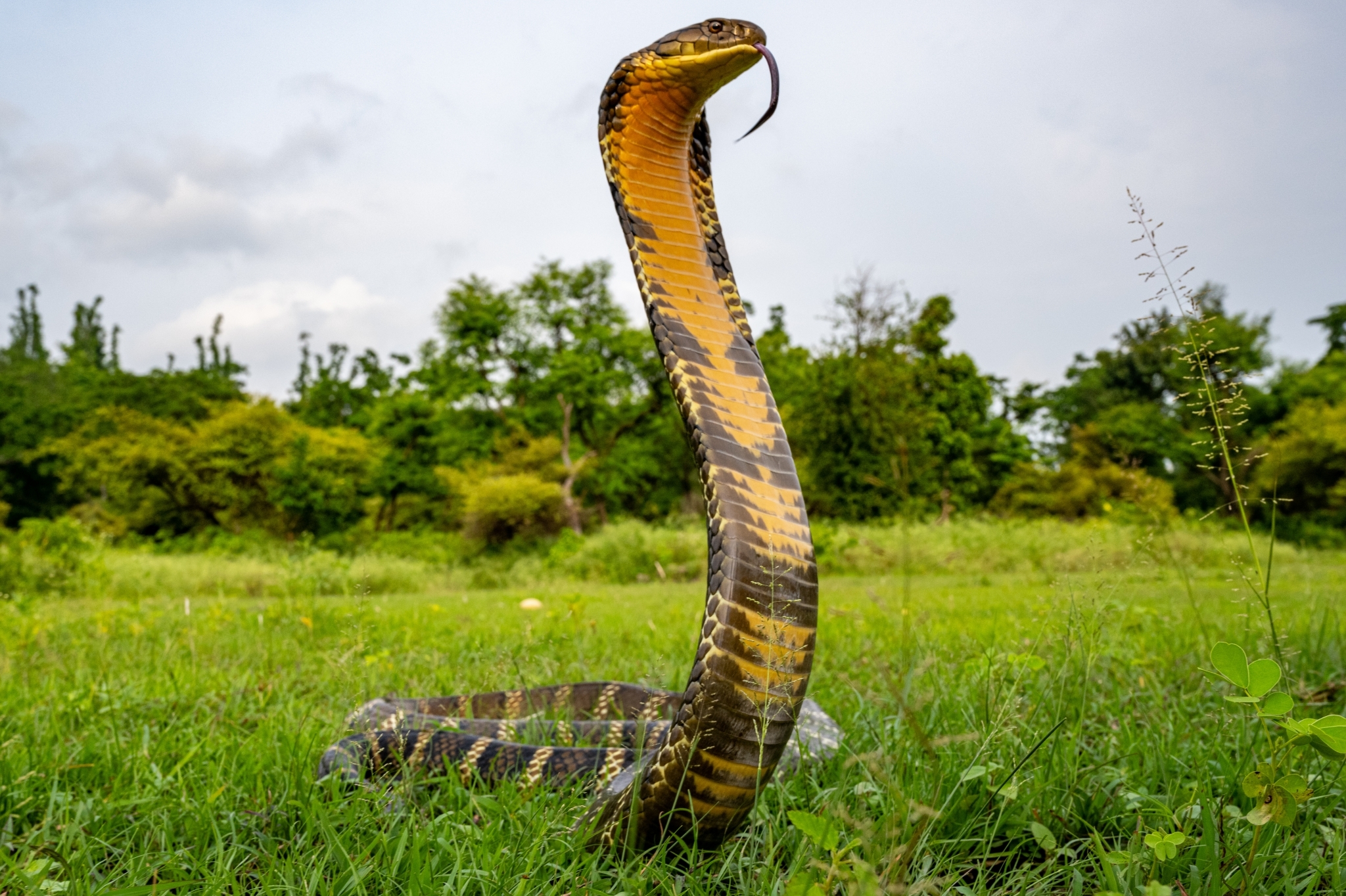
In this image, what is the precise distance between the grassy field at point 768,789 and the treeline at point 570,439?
17.1 m

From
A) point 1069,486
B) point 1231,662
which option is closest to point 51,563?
point 1231,662

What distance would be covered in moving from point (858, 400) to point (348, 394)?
90.1 ft

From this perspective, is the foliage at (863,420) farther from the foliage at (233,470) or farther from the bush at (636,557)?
the foliage at (233,470)

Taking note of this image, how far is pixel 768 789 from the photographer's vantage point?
195 cm

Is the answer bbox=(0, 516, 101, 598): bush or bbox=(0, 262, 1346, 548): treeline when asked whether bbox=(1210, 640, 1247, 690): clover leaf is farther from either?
bbox=(0, 262, 1346, 548): treeline

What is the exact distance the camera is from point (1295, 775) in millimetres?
1181

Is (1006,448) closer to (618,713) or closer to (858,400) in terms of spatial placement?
(858,400)

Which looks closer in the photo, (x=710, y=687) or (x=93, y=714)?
(x=710, y=687)

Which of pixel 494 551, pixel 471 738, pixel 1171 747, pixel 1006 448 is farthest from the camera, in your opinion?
pixel 1006 448

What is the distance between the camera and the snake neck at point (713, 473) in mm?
1399

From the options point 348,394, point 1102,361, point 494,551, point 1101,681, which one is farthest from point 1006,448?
point 1101,681

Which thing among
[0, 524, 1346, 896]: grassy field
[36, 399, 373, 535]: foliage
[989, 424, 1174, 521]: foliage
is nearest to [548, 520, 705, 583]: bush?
[0, 524, 1346, 896]: grassy field

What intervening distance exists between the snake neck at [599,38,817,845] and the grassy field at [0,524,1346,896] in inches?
5.9

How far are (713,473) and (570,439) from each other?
2846 cm
